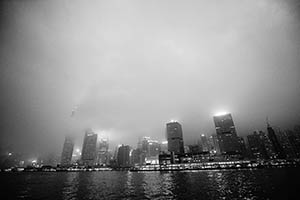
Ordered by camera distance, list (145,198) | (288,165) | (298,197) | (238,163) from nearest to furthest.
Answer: (298,197), (145,198), (288,165), (238,163)

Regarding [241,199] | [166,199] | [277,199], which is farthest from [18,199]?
[277,199]

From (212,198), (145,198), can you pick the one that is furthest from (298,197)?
(145,198)

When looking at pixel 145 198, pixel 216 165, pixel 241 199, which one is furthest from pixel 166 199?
pixel 216 165

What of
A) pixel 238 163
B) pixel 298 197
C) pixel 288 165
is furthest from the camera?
pixel 238 163

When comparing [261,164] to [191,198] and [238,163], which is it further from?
[191,198]

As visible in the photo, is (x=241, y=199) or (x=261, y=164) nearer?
(x=241, y=199)

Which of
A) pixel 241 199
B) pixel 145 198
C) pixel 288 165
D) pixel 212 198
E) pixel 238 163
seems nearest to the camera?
pixel 241 199

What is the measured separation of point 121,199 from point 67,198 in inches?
644

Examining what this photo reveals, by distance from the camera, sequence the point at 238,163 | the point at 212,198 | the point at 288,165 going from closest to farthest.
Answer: the point at 212,198 < the point at 288,165 < the point at 238,163

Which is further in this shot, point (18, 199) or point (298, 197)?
point (18, 199)

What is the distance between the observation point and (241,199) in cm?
3731

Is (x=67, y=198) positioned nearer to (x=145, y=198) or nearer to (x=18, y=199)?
(x=18, y=199)

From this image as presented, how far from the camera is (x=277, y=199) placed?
35.4m

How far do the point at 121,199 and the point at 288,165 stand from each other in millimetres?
198014
